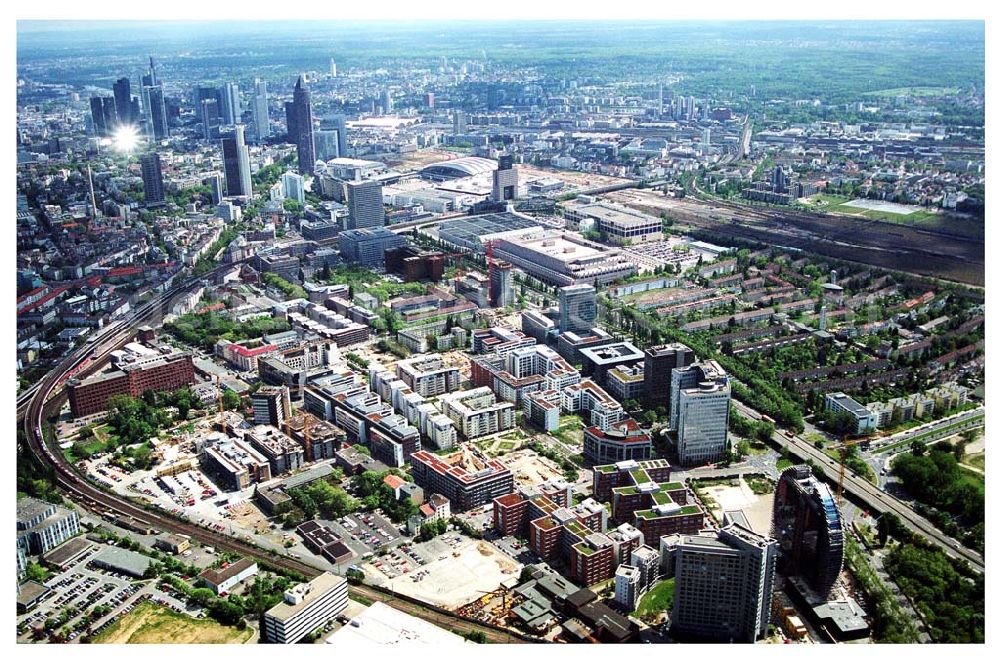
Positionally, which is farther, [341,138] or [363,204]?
[341,138]

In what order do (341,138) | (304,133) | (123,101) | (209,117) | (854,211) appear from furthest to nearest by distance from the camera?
(209,117)
(341,138)
(304,133)
(123,101)
(854,211)

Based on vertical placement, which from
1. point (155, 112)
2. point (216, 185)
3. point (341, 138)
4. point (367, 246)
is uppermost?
point (155, 112)

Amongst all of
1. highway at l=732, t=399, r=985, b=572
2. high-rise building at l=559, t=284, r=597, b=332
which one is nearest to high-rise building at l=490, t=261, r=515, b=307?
high-rise building at l=559, t=284, r=597, b=332

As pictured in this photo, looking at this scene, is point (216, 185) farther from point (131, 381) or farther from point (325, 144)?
point (131, 381)

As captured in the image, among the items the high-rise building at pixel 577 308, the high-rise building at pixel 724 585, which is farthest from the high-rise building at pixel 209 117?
the high-rise building at pixel 724 585

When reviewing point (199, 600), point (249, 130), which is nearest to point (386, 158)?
point (249, 130)

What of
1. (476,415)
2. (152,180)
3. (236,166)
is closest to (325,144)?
(236,166)

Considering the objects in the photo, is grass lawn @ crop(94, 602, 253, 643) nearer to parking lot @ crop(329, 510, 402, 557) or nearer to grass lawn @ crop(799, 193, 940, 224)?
parking lot @ crop(329, 510, 402, 557)
